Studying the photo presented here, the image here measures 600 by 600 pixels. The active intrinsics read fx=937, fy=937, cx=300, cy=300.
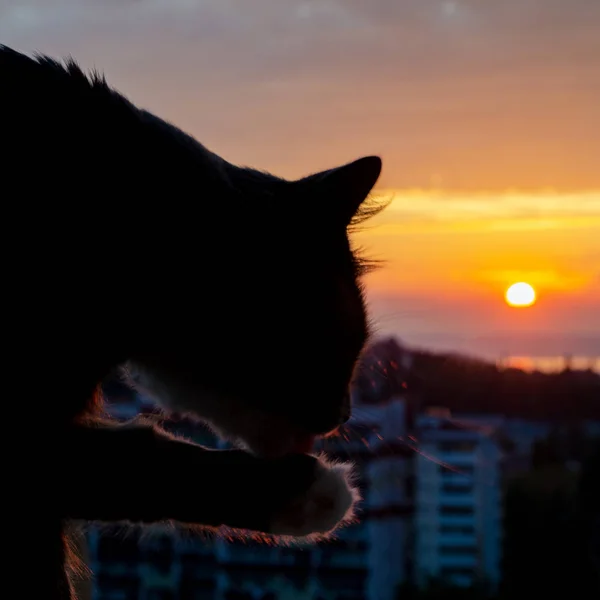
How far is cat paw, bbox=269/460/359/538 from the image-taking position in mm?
619

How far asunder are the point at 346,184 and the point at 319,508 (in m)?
0.23

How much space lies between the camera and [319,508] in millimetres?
626

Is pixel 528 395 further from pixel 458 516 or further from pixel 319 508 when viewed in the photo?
pixel 319 508

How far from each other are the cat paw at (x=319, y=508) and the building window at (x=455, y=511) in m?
10.1

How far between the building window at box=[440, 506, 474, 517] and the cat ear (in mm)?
10114

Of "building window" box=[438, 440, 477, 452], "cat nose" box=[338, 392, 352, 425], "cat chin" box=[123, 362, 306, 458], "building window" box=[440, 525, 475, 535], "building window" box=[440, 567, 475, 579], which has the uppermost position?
"building window" box=[438, 440, 477, 452]

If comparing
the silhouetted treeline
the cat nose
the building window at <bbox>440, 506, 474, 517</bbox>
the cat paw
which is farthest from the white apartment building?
the cat paw

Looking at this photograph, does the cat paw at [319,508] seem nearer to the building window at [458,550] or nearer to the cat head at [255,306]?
the cat head at [255,306]

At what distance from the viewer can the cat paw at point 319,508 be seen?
0.62 metres

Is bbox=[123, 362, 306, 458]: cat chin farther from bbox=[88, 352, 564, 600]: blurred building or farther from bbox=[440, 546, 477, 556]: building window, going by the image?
bbox=[440, 546, 477, 556]: building window

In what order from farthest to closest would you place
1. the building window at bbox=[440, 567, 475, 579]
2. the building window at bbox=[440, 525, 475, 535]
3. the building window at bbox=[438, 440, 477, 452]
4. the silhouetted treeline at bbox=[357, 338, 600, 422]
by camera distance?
the building window at bbox=[440, 567, 475, 579] → the building window at bbox=[440, 525, 475, 535] → the building window at bbox=[438, 440, 477, 452] → the silhouetted treeline at bbox=[357, 338, 600, 422]

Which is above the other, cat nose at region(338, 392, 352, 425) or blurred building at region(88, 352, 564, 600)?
blurred building at region(88, 352, 564, 600)

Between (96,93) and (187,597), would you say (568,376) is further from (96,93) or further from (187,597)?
(96,93)

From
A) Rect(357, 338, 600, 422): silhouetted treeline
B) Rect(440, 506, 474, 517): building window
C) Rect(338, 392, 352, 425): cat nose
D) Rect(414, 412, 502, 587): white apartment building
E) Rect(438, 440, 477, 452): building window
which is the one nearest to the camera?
Rect(338, 392, 352, 425): cat nose
